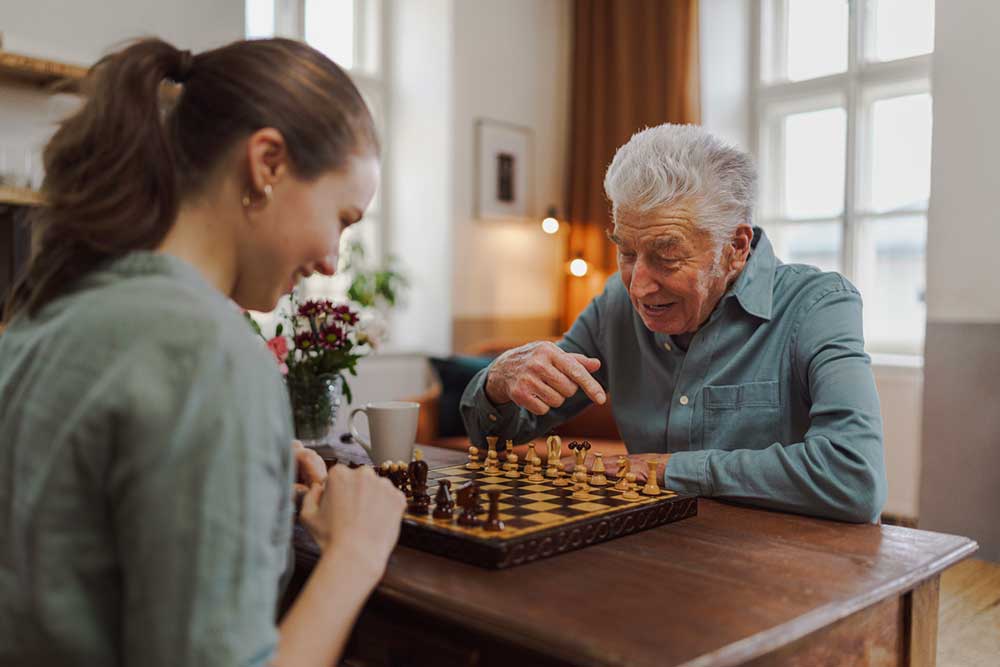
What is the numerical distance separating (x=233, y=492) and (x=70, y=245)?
1.17 ft

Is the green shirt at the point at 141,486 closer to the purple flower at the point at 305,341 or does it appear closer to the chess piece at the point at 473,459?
the chess piece at the point at 473,459

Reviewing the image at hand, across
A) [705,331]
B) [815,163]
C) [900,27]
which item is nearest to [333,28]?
[815,163]

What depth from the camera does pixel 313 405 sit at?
2.09 metres

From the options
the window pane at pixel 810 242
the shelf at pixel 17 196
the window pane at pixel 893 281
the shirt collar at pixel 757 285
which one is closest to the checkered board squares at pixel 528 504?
the shirt collar at pixel 757 285

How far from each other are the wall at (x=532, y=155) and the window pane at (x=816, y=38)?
1467 mm

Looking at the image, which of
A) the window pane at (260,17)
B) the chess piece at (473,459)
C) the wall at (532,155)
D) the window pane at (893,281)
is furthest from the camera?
the wall at (532,155)

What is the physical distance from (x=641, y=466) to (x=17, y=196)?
2786 millimetres

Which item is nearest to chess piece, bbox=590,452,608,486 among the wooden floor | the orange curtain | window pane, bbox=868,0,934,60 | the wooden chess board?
the wooden chess board

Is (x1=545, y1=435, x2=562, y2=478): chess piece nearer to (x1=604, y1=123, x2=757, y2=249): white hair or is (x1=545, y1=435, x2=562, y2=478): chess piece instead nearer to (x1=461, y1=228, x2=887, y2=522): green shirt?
(x1=461, y1=228, x2=887, y2=522): green shirt

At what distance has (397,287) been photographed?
5.31m

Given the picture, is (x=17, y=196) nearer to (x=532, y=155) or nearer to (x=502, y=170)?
(x=502, y=170)

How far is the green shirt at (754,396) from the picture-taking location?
1.47 metres

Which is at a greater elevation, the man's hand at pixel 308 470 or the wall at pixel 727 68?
the wall at pixel 727 68

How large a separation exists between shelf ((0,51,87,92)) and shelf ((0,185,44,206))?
1.38 ft
